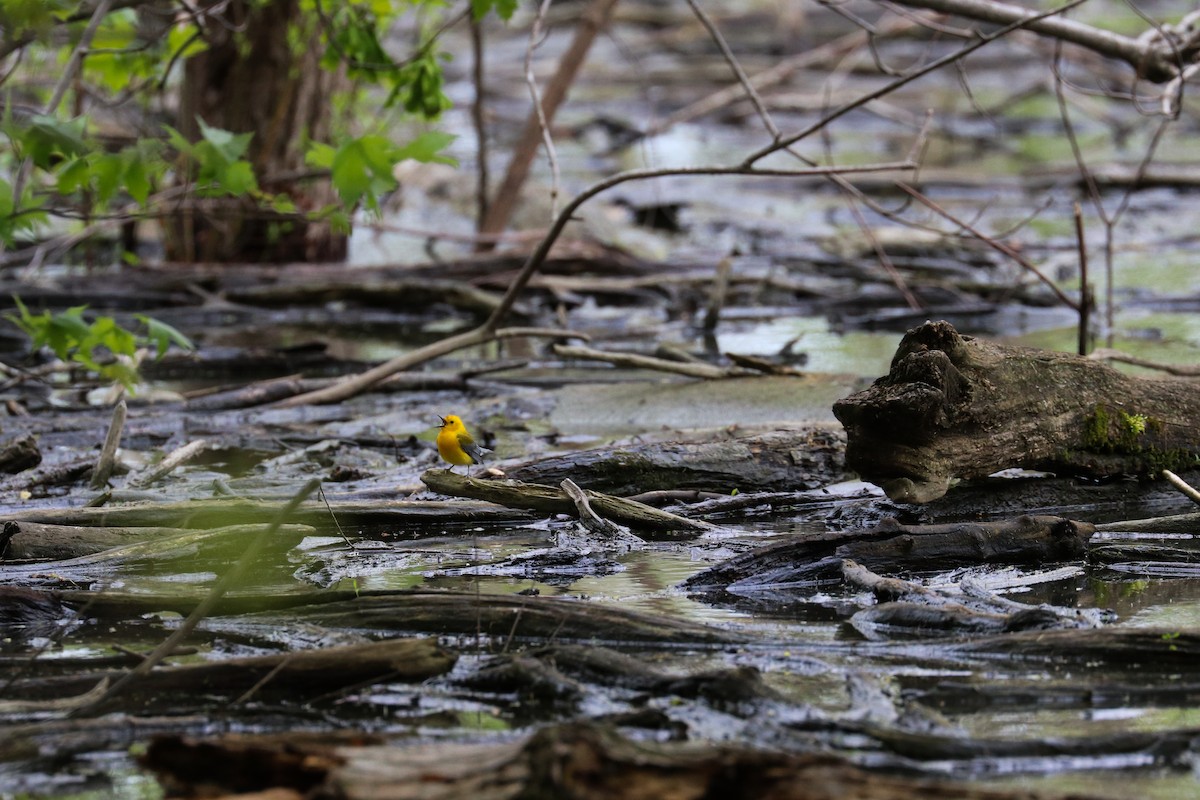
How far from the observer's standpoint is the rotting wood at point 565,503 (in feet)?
14.3

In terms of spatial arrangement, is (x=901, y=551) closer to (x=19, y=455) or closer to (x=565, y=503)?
(x=565, y=503)

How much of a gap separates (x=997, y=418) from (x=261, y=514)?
233cm

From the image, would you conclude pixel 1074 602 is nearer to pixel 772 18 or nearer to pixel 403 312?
pixel 403 312

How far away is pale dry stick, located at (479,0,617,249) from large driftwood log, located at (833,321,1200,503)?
235 inches

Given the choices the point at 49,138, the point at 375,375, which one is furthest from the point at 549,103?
the point at 49,138

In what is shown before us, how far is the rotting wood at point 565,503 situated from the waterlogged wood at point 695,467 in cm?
37

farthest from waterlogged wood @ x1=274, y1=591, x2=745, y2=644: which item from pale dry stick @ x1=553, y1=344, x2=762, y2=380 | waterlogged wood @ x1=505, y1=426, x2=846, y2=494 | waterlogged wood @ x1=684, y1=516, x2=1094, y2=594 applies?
pale dry stick @ x1=553, y1=344, x2=762, y2=380

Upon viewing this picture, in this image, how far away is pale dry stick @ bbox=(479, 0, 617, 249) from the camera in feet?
33.1

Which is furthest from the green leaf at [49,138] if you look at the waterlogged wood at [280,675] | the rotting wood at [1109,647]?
the rotting wood at [1109,647]

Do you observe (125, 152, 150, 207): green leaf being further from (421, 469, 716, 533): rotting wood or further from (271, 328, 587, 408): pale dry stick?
(271, 328, 587, 408): pale dry stick

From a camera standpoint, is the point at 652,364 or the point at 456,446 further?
the point at 652,364

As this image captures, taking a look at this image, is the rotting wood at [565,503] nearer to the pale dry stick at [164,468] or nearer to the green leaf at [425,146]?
the green leaf at [425,146]

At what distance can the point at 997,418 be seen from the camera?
4.13 m

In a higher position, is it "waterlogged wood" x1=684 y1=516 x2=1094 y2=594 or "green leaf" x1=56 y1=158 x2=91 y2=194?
"green leaf" x1=56 y1=158 x2=91 y2=194
